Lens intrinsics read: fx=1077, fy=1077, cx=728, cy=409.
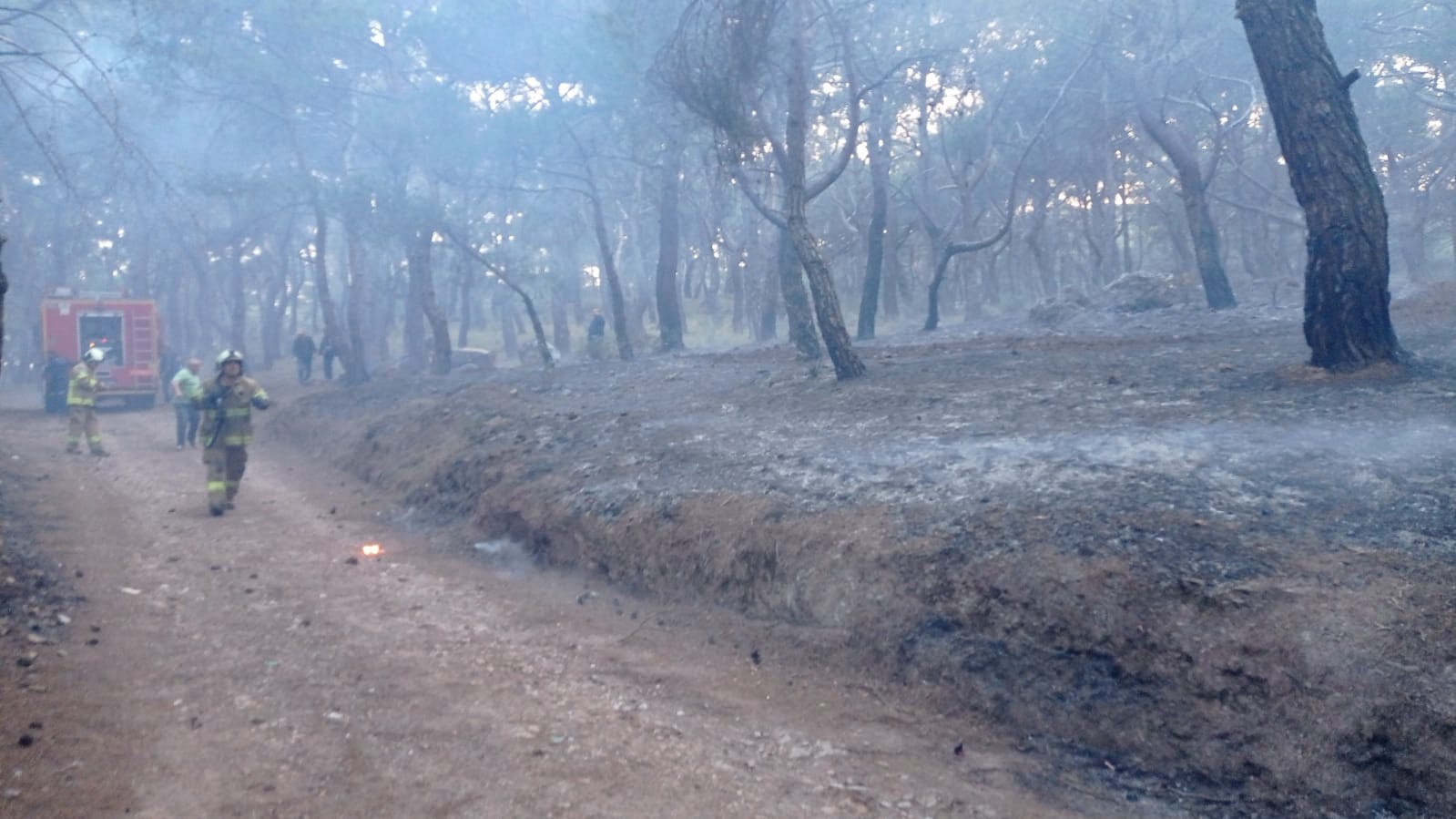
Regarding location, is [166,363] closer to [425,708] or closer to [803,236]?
[803,236]

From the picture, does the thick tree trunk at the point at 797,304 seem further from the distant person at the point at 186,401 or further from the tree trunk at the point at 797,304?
the distant person at the point at 186,401

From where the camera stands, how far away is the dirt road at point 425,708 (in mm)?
4883

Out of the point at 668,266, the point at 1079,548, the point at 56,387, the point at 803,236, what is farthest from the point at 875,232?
the point at 56,387

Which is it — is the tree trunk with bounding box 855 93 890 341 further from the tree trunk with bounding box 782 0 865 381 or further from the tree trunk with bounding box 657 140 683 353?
the tree trunk with bounding box 782 0 865 381

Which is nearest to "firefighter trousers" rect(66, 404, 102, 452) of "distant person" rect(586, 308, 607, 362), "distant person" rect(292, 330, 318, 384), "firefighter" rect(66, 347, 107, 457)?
"firefighter" rect(66, 347, 107, 457)

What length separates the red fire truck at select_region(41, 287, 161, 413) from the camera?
2672 cm

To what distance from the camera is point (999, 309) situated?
3291cm

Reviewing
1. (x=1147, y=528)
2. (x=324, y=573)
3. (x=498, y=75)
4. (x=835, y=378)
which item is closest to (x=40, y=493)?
(x=324, y=573)

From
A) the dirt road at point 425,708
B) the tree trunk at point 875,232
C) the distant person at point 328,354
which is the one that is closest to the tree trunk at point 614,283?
the tree trunk at point 875,232

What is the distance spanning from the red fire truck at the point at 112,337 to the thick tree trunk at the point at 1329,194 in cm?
2652

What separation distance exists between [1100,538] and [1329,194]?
17.1ft

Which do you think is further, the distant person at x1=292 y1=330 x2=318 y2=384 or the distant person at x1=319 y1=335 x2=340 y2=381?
the distant person at x1=292 y1=330 x2=318 y2=384

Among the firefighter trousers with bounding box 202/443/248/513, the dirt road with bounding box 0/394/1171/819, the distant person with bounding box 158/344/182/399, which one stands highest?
the distant person with bounding box 158/344/182/399

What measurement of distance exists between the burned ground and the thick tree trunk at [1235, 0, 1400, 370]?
1.29ft
